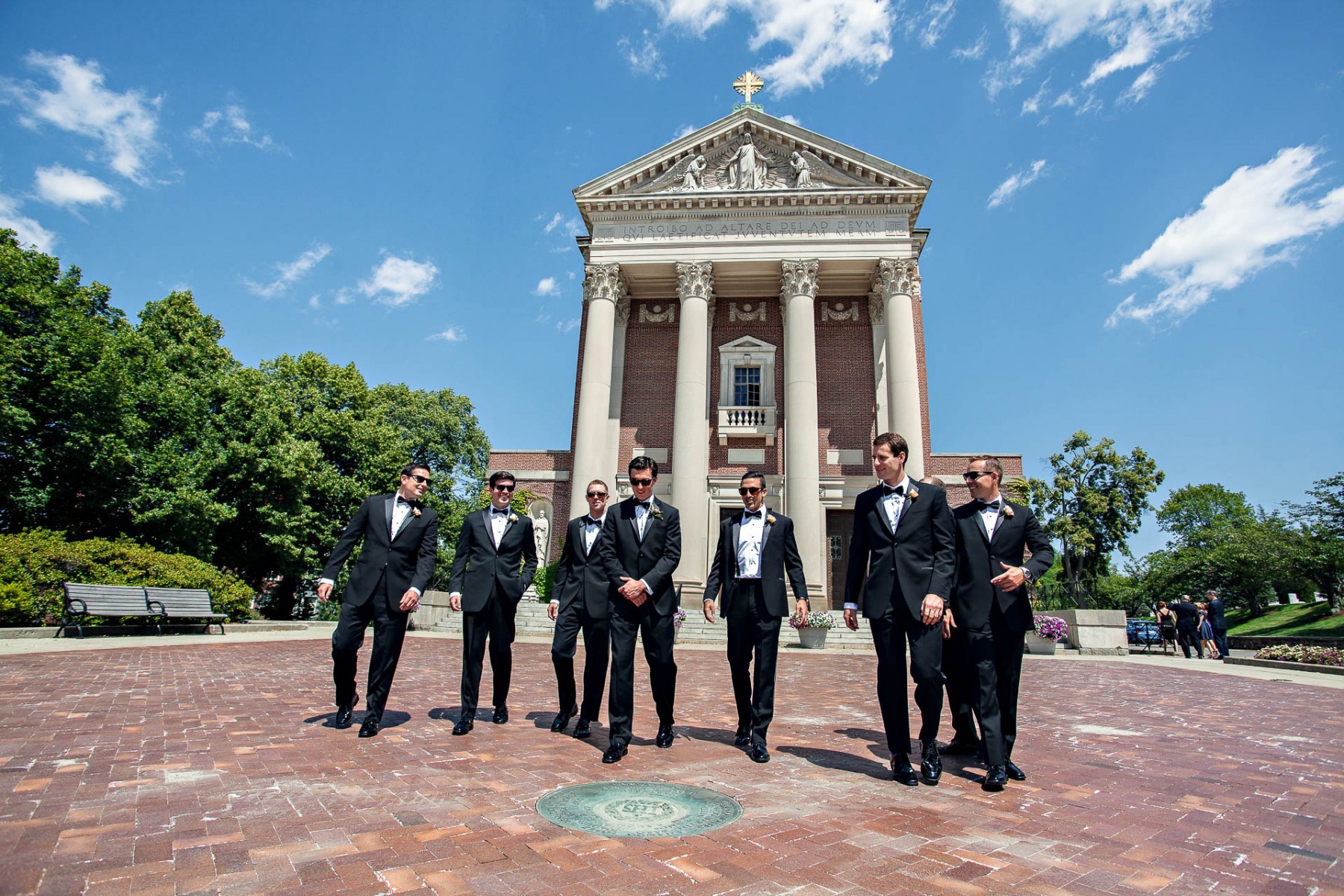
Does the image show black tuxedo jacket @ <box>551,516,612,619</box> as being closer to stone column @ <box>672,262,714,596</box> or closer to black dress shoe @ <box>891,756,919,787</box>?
black dress shoe @ <box>891,756,919,787</box>

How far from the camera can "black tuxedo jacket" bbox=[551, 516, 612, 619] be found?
232 inches

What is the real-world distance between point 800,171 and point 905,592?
83.0 feet

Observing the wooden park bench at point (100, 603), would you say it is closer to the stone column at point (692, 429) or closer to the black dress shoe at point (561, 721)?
the black dress shoe at point (561, 721)

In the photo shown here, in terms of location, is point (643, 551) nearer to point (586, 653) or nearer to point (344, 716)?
point (586, 653)

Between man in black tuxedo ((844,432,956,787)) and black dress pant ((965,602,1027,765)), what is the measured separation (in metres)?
0.27

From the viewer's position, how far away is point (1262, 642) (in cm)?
2845

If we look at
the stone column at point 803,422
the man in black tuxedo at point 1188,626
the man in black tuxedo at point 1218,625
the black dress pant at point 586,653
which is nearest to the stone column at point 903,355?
the stone column at point 803,422

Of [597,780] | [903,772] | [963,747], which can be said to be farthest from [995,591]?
[597,780]

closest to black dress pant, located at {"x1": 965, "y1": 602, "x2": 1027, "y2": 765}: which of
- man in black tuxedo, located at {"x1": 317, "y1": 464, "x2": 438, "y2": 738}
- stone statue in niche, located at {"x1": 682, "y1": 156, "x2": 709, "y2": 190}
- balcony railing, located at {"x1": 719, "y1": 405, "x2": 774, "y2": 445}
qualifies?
man in black tuxedo, located at {"x1": 317, "y1": 464, "x2": 438, "y2": 738}

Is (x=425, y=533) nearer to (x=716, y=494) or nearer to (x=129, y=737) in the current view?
(x=129, y=737)

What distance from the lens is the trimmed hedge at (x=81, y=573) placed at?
14227 mm

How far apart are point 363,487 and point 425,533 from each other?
25.5 metres

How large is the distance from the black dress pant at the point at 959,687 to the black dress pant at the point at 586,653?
2831 mm

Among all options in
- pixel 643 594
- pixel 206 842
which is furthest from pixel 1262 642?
pixel 206 842
